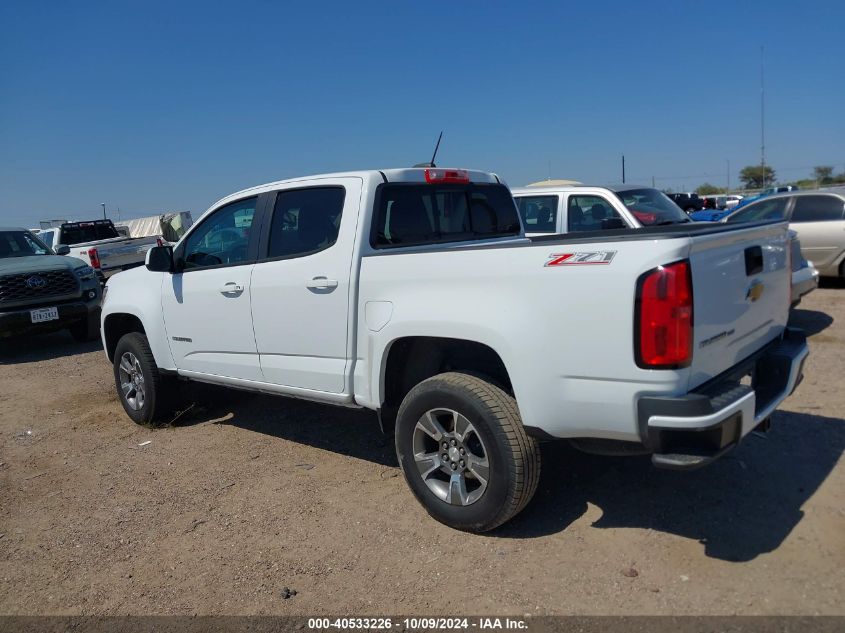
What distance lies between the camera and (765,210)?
10.6 metres

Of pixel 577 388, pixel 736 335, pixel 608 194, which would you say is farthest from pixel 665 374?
pixel 608 194

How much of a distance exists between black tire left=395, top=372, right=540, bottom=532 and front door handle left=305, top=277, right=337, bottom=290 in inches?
32.5

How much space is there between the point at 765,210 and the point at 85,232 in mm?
15191

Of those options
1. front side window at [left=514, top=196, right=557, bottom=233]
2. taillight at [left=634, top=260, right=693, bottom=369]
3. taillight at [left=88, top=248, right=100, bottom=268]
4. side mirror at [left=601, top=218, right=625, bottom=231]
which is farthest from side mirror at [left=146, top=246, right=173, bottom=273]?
taillight at [left=88, top=248, right=100, bottom=268]

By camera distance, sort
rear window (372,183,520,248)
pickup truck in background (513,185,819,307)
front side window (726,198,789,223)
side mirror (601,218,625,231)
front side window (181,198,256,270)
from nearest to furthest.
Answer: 1. rear window (372,183,520,248)
2. front side window (181,198,256,270)
3. side mirror (601,218,625,231)
4. pickup truck in background (513,185,819,307)
5. front side window (726,198,789,223)

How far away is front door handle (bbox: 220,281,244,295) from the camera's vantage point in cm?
457

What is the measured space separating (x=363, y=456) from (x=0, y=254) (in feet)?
27.0

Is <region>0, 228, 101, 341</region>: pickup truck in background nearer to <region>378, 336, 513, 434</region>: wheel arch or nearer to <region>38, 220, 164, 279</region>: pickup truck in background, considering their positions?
<region>38, 220, 164, 279</region>: pickup truck in background

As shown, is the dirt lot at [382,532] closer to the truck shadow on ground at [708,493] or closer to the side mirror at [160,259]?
the truck shadow on ground at [708,493]

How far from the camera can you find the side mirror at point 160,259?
507 centimetres

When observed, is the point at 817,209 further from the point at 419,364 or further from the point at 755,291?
the point at 419,364

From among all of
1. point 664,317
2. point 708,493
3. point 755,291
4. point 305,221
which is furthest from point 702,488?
point 305,221

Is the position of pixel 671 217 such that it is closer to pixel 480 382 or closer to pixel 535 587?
pixel 480 382

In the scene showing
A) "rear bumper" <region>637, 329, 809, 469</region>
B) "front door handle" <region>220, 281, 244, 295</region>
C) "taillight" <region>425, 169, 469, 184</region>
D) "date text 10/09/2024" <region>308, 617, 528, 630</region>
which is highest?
"taillight" <region>425, 169, 469, 184</region>
